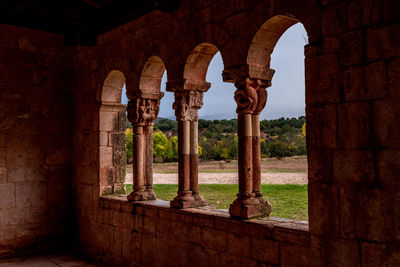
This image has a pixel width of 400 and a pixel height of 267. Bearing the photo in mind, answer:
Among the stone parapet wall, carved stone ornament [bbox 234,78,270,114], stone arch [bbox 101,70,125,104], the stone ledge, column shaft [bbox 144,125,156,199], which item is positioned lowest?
the stone parapet wall

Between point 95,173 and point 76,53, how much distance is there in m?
2.07

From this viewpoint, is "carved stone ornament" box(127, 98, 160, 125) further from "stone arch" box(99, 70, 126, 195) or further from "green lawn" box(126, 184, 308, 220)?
"green lawn" box(126, 184, 308, 220)

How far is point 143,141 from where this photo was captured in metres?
4.86

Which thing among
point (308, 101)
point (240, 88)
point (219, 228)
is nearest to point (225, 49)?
point (240, 88)

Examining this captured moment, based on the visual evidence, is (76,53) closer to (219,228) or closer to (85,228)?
(85,228)

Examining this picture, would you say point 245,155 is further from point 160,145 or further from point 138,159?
point 160,145

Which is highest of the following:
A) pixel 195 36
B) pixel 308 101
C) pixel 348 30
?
pixel 195 36

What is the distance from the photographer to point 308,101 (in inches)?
113

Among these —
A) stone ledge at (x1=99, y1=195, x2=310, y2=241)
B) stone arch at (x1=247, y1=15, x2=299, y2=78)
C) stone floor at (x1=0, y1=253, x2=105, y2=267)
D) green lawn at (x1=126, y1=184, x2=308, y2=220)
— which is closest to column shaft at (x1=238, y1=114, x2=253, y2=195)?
stone ledge at (x1=99, y1=195, x2=310, y2=241)

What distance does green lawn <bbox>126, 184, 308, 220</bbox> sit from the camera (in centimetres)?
499

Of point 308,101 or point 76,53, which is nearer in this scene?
point 308,101

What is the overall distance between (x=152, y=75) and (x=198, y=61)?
887mm

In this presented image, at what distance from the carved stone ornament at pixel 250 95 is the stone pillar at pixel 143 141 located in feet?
5.54

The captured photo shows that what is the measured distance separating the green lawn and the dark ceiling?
10.3 feet
